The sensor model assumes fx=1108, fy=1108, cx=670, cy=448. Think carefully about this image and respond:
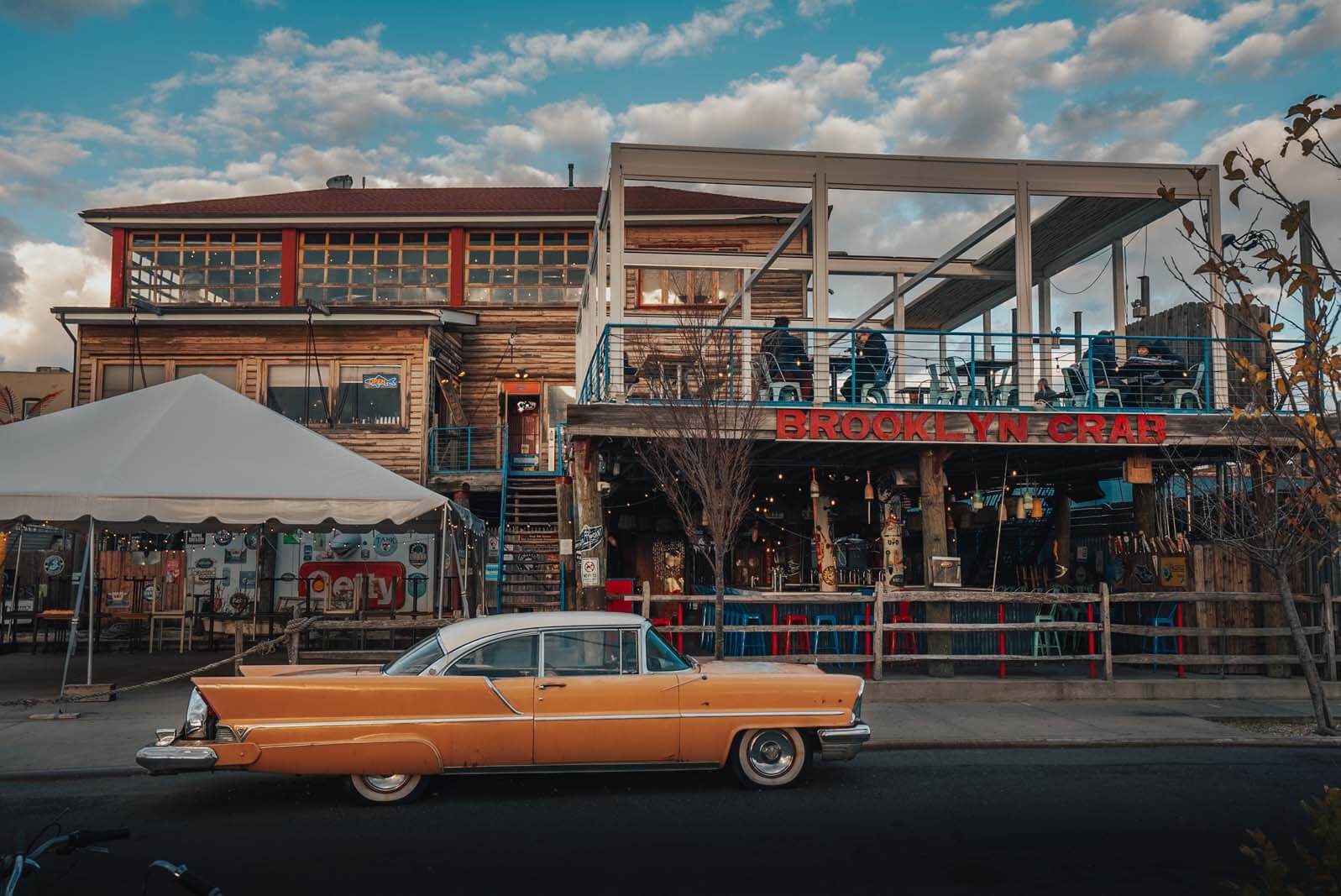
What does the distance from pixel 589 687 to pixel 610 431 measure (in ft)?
22.6

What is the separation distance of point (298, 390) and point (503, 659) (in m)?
17.8

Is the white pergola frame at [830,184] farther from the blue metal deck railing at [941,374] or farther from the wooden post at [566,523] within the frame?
the wooden post at [566,523]

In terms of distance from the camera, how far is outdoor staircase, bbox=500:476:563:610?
20875 mm

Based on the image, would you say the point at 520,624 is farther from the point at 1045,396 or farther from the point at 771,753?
the point at 1045,396

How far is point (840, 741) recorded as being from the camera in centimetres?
882

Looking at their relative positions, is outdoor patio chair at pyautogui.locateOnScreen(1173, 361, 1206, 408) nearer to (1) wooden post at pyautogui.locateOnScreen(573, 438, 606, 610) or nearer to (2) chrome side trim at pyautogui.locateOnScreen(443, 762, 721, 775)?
(1) wooden post at pyautogui.locateOnScreen(573, 438, 606, 610)

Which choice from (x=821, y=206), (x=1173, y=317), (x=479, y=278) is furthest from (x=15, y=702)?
(x=1173, y=317)

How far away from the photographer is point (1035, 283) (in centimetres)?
2083

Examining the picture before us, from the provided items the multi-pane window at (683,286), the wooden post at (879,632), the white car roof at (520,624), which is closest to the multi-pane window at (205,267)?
the multi-pane window at (683,286)

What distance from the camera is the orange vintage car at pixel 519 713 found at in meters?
8.17

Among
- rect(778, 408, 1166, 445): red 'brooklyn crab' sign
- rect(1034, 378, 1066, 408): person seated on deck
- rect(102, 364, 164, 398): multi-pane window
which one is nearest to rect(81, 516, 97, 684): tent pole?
rect(102, 364, 164, 398): multi-pane window

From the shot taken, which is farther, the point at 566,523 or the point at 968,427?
the point at 566,523

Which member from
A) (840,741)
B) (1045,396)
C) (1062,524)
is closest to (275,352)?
(1045,396)

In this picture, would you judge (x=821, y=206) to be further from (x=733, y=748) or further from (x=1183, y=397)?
(x=733, y=748)
